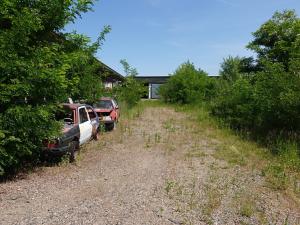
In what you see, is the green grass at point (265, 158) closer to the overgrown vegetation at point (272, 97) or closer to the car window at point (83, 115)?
the overgrown vegetation at point (272, 97)

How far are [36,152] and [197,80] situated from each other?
3946 cm

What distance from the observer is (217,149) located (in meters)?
14.9

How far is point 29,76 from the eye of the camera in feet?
30.7

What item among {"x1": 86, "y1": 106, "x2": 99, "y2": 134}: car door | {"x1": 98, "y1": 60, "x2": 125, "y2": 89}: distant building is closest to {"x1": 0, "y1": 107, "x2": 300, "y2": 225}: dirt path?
{"x1": 86, "y1": 106, "x2": 99, "y2": 134}: car door

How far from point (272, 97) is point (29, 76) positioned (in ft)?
31.4

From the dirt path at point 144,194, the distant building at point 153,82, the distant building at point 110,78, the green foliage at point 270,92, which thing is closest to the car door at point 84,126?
the dirt path at point 144,194

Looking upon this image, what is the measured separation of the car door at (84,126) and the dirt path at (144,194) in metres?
0.56

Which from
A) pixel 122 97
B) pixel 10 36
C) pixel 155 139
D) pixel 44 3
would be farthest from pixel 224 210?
pixel 122 97

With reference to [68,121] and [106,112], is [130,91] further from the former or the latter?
[68,121]

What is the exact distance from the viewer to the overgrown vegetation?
14.4 meters

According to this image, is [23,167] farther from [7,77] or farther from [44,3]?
[44,3]

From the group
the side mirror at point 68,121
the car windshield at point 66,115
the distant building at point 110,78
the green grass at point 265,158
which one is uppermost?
the distant building at point 110,78

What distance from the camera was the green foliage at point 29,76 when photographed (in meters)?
9.08

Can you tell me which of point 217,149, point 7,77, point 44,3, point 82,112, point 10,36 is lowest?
point 217,149
